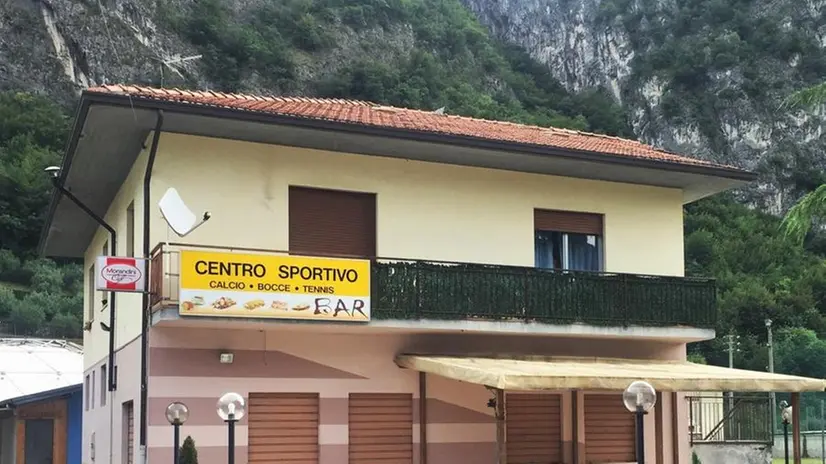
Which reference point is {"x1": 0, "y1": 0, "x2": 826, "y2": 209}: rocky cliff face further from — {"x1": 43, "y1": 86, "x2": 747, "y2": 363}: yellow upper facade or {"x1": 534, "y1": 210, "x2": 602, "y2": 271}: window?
{"x1": 534, "y1": 210, "x2": 602, "y2": 271}: window

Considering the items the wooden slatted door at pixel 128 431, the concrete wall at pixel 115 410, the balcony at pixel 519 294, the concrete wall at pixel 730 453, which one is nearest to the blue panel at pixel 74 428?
the concrete wall at pixel 115 410

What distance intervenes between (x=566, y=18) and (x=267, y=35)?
106ft

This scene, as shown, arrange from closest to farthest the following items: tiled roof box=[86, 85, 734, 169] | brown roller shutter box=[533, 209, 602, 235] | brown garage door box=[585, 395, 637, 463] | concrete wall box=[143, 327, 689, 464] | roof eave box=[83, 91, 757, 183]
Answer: roof eave box=[83, 91, 757, 183], concrete wall box=[143, 327, 689, 464], tiled roof box=[86, 85, 734, 169], brown garage door box=[585, 395, 637, 463], brown roller shutter box=[533, 209, 602, 235]

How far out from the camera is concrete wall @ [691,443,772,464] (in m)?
19.7

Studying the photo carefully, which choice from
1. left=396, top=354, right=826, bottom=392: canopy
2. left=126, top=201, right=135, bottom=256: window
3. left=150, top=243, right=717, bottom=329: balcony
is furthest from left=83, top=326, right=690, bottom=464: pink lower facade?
left=126, top=201, right=135, bottom=256: window

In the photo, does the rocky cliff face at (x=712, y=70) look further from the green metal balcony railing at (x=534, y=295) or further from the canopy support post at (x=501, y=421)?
the canopy support post at (x=501, y=421)

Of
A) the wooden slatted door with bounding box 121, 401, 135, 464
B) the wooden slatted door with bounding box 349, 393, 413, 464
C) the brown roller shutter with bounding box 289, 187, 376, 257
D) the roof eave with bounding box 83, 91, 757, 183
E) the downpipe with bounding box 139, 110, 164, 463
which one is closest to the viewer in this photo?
the roof eave with bounding box 83, 91, 757, 183

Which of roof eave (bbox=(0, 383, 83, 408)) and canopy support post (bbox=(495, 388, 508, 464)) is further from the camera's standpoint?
roof eave (bbox=(0, 383, 83, 408))

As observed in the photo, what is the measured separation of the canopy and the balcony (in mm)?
729

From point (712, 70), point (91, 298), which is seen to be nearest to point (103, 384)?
point (91, 298)

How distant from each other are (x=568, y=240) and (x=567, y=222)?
0.34m

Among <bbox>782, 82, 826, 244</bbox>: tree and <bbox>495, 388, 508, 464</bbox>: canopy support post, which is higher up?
<bbox>782, 82, 826, 244</bbox>: tree

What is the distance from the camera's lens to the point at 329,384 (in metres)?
15.7

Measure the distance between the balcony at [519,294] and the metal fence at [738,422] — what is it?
101 inches
